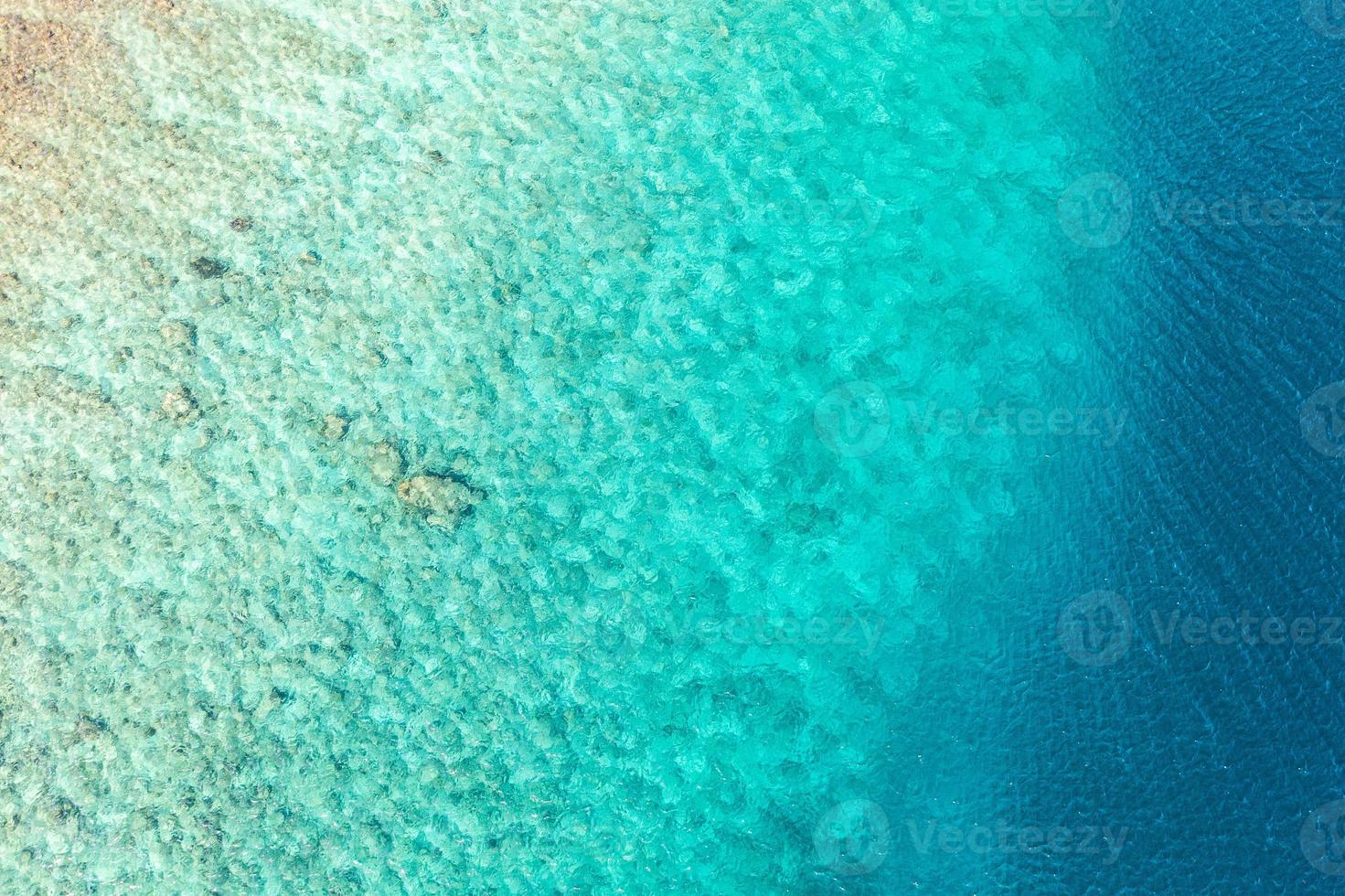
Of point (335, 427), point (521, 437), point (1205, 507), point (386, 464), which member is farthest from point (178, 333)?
point (1205, 507)

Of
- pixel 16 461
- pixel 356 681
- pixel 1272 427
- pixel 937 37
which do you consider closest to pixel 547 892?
pixel 356 681

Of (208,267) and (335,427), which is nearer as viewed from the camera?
(335,427)

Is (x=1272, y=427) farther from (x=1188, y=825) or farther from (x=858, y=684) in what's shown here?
(x=858, y=684)

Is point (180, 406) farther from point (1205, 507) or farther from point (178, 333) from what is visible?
point (1205, 507)

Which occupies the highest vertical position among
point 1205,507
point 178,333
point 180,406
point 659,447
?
point 1205,507

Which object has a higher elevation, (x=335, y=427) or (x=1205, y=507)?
(x=1205, y=507)

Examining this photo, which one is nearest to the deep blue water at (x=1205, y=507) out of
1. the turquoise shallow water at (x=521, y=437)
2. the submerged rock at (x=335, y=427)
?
the turquoise shallow water at (x=521, y=437)

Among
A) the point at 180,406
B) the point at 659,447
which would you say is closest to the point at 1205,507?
the point at 659,447

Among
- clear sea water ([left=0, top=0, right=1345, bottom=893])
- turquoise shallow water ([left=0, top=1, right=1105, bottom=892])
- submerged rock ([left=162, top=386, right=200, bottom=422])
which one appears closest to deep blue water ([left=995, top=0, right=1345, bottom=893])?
clear sea water ([left=0, top=0, right=1345, bottom=893])
